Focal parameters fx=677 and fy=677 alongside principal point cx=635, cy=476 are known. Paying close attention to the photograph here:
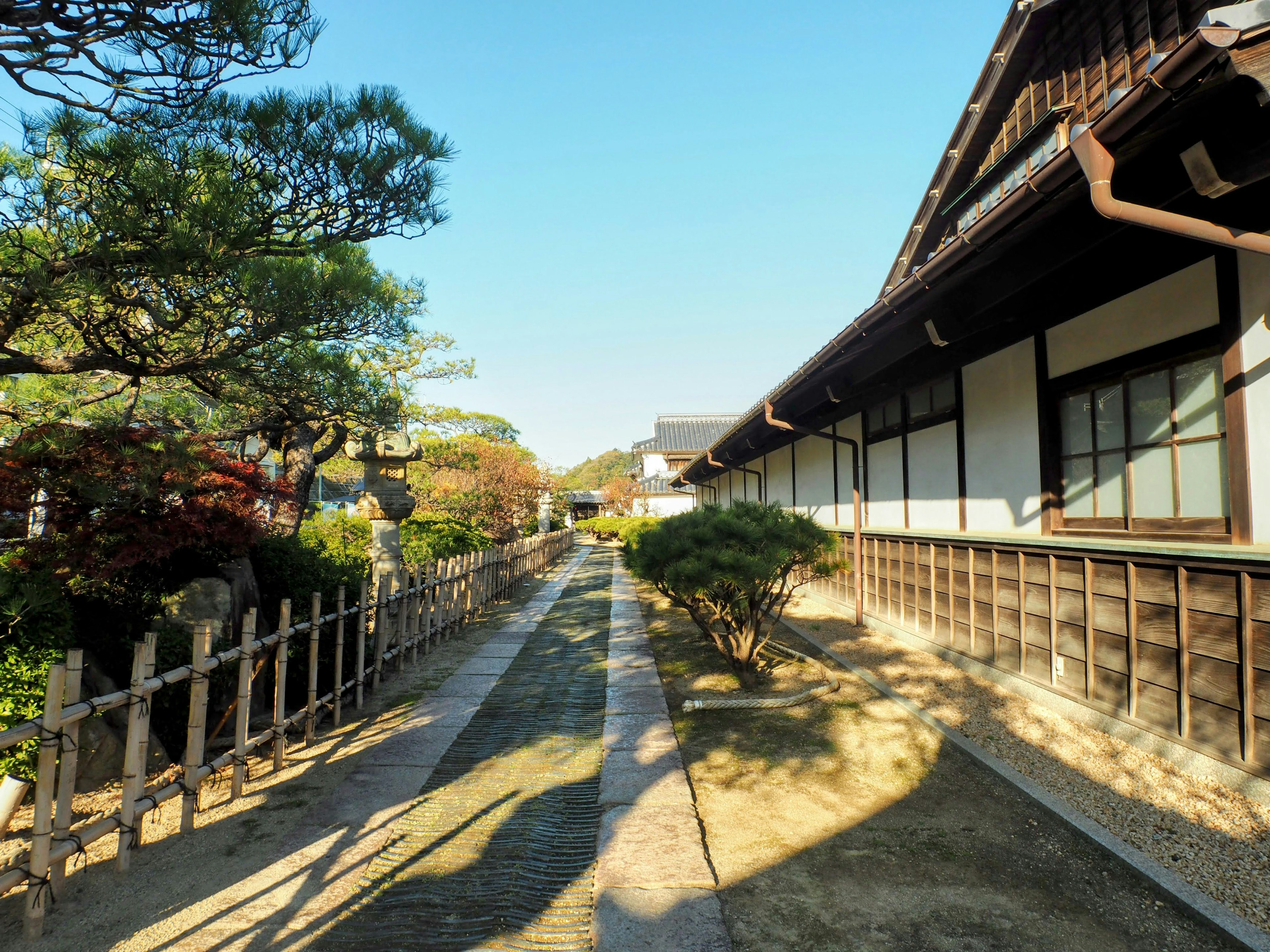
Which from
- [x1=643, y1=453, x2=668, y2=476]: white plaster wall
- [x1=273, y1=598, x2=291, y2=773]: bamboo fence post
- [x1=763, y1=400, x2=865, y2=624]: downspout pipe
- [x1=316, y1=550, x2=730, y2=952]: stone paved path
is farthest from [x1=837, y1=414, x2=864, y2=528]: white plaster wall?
[x1=643, y1=453, x2=668, y2=476]: white plaster wall

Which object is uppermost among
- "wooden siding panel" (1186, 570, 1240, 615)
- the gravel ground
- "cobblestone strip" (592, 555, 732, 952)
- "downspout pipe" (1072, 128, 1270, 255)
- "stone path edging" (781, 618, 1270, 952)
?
"downspout pipe" (1072, 128, 1270, 255)

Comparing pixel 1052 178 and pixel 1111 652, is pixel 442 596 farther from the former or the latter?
pixel 1052 178

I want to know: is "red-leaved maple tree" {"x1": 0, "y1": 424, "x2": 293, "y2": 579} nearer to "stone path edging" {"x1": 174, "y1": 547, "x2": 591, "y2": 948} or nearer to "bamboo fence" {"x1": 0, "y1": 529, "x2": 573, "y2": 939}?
"bamboo fence" {"x1": 0, "y1": 529, "x2": 573, "y2": 939}

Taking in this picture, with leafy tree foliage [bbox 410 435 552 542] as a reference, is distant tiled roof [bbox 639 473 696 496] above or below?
above

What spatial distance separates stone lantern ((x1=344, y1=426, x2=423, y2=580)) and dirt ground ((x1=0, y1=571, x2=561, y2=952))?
13.0 feet

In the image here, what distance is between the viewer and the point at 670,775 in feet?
14.1

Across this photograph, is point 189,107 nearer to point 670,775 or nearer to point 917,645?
point 670,775

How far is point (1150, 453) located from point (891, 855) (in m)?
3.14

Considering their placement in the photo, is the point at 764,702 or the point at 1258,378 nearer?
the point at 1258,378

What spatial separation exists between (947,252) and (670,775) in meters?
3.80

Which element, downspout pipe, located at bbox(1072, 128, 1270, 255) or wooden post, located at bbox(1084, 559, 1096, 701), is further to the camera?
wooden post, located at bbox(1084, 559, 1096, 701)

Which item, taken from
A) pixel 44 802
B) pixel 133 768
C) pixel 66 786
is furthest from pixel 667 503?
pixel 44 802

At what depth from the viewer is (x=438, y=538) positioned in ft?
44.1

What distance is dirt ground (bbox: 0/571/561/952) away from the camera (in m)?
2.73
